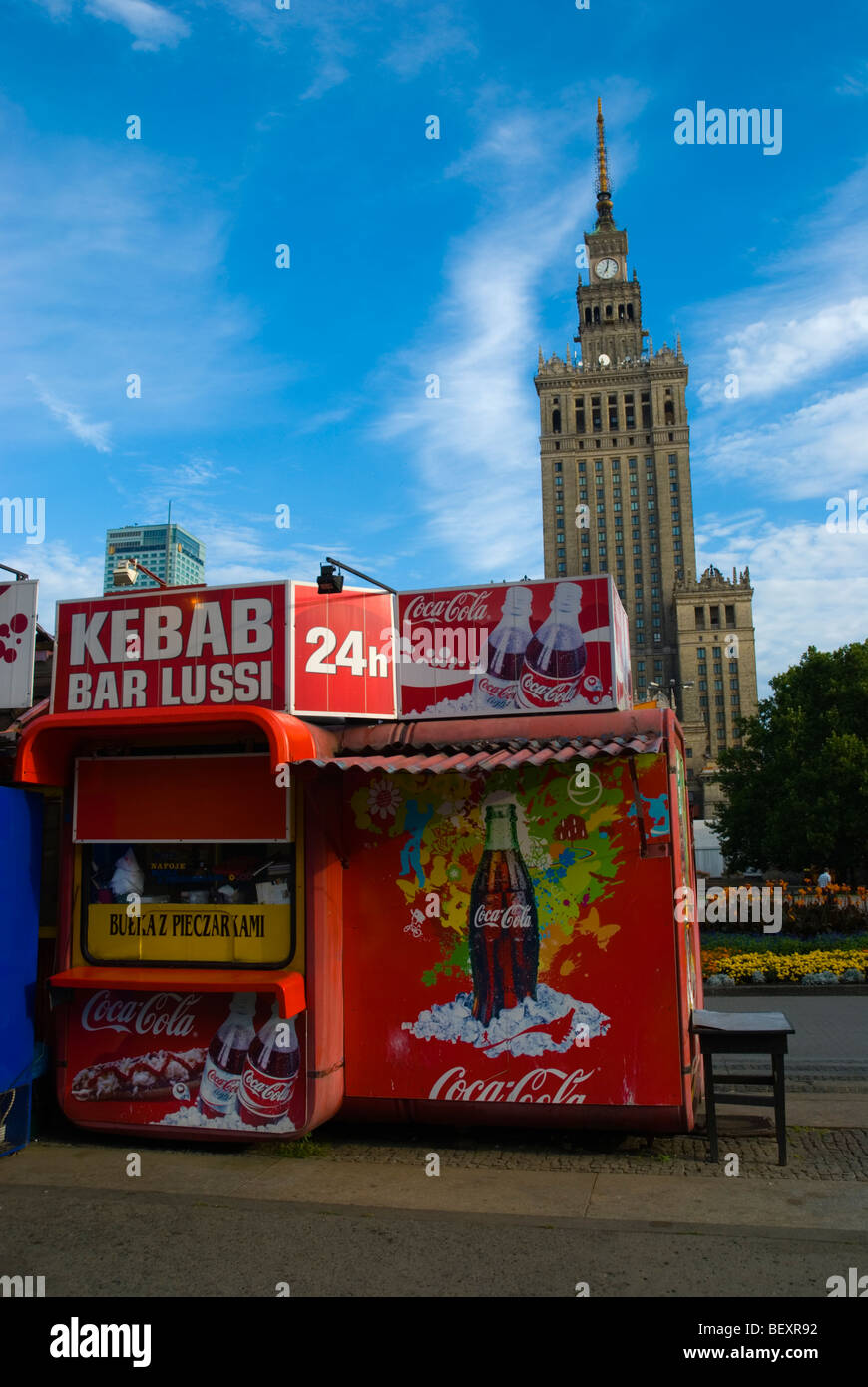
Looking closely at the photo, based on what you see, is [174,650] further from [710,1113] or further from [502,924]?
[710,1113]

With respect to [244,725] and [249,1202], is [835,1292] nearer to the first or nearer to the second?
[249,1202]

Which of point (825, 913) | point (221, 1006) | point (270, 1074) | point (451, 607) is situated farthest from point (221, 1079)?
point (825, 913)

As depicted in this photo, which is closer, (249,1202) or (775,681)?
(249,1202)

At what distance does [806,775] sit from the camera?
41.5 m

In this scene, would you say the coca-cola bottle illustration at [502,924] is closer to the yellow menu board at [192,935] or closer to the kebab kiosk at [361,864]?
the kebab kiosk at [361,864]

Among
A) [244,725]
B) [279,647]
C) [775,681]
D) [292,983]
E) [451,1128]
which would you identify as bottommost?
[451,1128]

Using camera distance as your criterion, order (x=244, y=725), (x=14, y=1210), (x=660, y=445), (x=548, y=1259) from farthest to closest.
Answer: (x=660, y=445) → (x=244, y=725) → (x=14, y=1210) → (x=548, y=1259)

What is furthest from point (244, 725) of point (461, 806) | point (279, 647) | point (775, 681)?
point (775, 681)

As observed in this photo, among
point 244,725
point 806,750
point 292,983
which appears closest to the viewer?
point 292,983

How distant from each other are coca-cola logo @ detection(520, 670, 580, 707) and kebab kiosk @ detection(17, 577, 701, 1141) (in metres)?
0.02

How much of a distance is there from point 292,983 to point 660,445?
14797 cm

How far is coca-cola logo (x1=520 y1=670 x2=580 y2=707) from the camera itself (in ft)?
29.0

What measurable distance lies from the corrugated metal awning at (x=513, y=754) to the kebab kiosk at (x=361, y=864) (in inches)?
1.4

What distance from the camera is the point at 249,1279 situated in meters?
5.57
